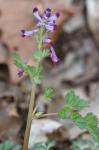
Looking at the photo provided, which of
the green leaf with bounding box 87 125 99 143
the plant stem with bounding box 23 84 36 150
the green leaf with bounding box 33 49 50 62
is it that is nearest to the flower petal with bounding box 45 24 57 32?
the green leaf with bounding box 33 49 50 62

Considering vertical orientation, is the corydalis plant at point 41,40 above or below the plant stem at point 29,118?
above

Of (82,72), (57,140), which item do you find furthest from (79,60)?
(57,140)

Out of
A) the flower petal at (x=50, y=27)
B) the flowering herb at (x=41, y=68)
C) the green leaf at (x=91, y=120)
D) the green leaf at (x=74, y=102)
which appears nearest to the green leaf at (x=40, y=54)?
the flowering herb at (x=41, y=68)

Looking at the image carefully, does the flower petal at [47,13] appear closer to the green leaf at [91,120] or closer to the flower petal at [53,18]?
the flower petal at [53,18]

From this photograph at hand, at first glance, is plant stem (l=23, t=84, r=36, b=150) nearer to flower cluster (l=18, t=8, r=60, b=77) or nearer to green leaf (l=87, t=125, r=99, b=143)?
flower cluster (l=18, t=8, r=60, b=77)

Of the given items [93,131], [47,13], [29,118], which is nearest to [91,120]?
[93,131]

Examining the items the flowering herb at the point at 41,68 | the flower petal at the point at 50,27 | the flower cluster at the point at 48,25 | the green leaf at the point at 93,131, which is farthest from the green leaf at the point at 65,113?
the flower petal at the point at 50,27

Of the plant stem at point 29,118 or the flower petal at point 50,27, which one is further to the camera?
the plant stem at point 29,118

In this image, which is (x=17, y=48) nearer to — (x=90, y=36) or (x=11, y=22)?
(x=11, y=22)

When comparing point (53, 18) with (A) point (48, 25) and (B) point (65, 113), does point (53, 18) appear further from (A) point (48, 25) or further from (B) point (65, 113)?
(B) point (65, 113)

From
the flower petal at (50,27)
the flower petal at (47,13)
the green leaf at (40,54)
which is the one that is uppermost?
the flower petal at (47,13)

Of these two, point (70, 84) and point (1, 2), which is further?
point (1, 2)
